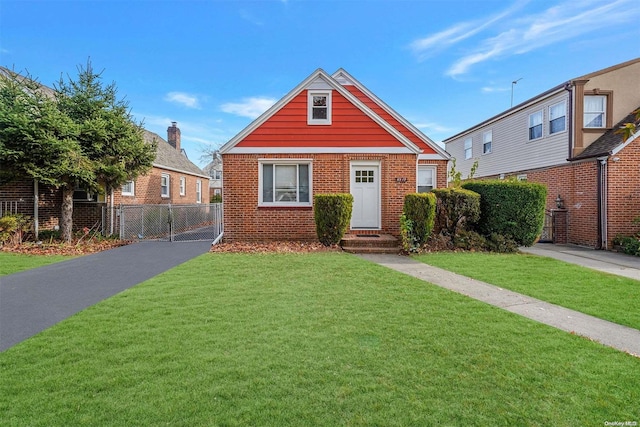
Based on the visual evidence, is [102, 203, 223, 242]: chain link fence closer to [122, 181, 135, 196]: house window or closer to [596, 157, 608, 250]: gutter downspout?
[122, 181, 135, 196]: house window

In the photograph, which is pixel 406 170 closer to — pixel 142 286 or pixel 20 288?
pixel 142 286

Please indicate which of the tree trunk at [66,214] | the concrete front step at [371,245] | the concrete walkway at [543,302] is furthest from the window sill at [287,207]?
the tree trunk at [66,214]

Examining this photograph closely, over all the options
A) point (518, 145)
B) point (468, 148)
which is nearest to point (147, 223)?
point (518, 145)

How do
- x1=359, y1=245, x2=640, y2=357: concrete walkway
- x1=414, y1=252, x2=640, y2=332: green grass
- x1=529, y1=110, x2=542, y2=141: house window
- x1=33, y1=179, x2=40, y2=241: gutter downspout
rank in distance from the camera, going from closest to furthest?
x1=359, y1=245, x2=640, y2=357: concrete walkway → x1=414, y1=252, x2=640, y2=332: green grass → x1=33, y1=179, x2=40, y2=241: gutter downspout → x1=529, y1=110, x2=542, y2=141: house window

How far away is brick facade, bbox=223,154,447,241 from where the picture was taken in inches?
447

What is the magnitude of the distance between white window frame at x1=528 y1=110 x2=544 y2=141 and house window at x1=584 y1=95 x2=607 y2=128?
1.87m

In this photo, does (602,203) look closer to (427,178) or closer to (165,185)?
(427,178)

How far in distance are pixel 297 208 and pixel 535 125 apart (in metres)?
12.3

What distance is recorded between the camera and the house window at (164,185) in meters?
18.2

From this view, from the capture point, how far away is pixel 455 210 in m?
10.3

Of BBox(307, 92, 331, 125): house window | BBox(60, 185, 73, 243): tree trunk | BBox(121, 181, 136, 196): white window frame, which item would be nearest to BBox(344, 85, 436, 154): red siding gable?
BBox(307, 92, 331, 125): house window

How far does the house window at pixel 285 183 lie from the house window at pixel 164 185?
978 cm

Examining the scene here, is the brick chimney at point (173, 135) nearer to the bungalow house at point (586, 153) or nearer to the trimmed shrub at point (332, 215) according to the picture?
the trimmed shrub at point (332, 215)

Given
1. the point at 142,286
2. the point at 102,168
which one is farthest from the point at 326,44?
the point at 142,286
